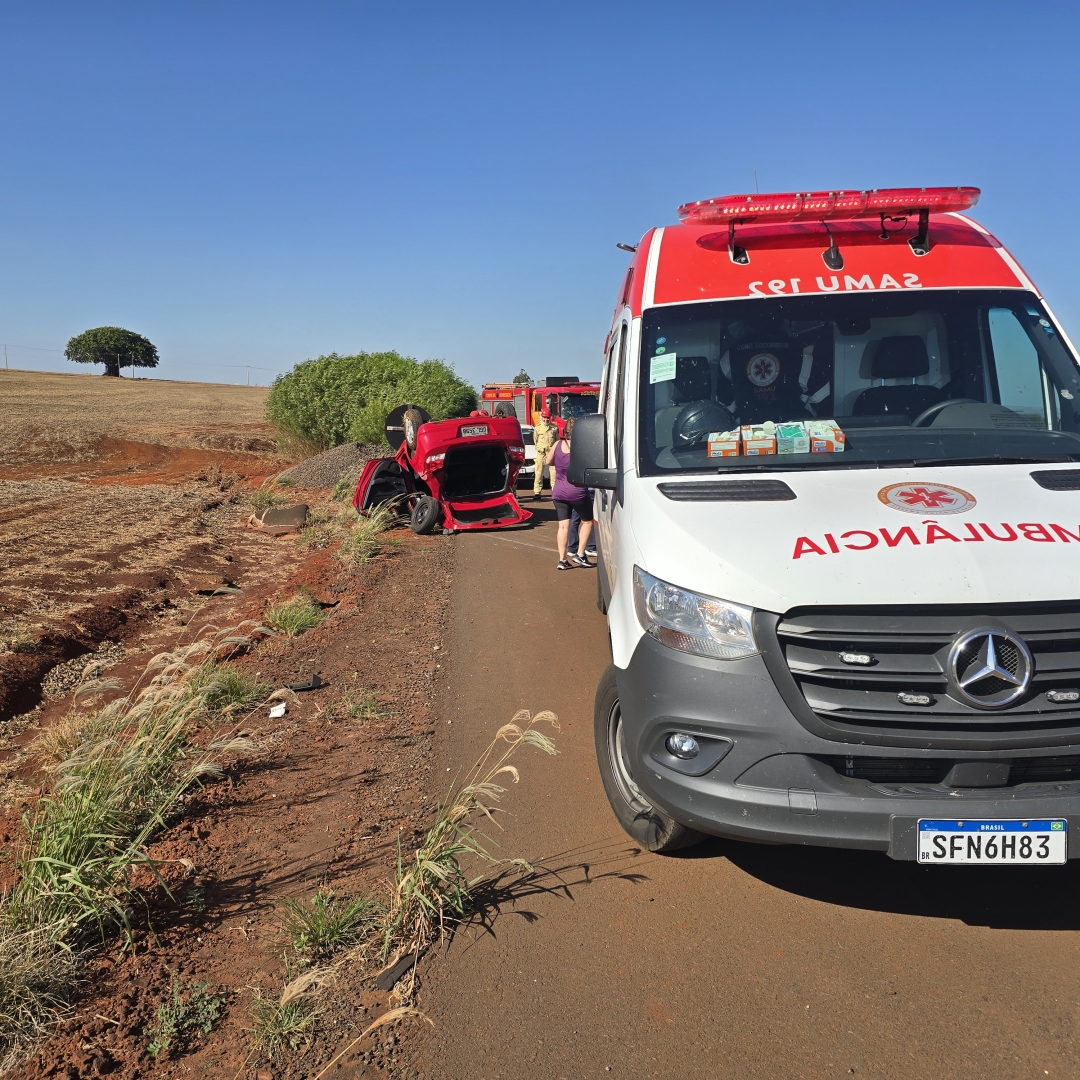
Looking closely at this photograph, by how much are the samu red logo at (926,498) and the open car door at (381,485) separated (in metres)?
11.6

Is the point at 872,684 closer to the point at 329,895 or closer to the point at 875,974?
the point at 875,974

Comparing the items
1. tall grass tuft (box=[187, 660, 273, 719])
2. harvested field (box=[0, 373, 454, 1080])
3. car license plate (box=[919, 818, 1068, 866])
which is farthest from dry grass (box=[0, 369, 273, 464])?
car license plate (box=[919, 818, 1068, 866])

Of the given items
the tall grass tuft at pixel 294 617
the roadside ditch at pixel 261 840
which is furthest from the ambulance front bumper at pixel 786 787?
the tall grass tuft at pixel 294 617

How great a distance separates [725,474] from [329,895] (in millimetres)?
2351

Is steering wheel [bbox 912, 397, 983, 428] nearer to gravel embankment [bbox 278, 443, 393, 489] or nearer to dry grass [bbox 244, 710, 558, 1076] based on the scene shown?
dry grass [bbox 244, 710, 558, 1076]

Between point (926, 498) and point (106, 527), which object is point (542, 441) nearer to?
point (106, 527)

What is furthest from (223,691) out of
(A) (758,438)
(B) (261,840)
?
(A) (758,438)

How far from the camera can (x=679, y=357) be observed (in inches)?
188

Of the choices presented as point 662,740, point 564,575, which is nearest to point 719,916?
point 662,740

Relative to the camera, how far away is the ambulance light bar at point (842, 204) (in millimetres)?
4832

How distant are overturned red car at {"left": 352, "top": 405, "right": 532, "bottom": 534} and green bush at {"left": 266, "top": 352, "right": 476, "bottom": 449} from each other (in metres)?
11.7

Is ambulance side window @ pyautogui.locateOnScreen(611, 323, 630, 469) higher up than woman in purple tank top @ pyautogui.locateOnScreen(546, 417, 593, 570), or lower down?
higher up

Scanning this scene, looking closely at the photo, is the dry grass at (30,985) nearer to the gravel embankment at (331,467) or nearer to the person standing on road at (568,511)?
the person standing on road at (568,511)

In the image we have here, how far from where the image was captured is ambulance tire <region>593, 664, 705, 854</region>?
3914 millimetres
